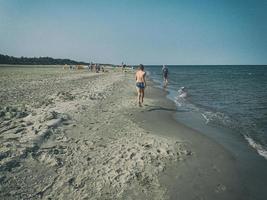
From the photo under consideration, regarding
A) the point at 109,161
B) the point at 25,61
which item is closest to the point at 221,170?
the point at 109,161

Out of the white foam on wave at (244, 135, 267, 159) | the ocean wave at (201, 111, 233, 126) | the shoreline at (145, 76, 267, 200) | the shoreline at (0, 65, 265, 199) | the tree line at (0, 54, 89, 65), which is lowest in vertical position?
the tree line at (0, 54, 89, 65)

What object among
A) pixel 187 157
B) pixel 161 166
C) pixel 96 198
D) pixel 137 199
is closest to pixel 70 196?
pixel 96 198

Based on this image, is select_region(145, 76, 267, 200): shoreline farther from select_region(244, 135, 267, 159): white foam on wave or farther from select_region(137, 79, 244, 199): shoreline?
select_region(244, 135, 267, 159): white foam on wave

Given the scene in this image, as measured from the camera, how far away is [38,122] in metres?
7.84

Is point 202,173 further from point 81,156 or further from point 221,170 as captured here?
point 81,156

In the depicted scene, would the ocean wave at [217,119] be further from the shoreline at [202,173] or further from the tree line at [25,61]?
the tree line at [25,61]

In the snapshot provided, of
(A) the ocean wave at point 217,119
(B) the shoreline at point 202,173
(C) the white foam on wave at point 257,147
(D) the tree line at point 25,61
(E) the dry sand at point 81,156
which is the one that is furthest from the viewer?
(D) the tree line at point 25,61

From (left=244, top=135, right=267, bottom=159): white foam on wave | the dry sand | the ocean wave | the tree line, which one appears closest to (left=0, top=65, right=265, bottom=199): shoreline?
the dry sand

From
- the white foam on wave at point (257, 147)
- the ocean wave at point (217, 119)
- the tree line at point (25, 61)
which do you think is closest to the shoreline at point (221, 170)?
the white foam on wave at point (257, 147)

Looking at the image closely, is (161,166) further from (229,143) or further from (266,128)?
(266,128)

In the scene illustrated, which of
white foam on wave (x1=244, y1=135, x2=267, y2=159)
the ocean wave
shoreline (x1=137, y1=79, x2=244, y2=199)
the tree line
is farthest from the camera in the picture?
the tree line

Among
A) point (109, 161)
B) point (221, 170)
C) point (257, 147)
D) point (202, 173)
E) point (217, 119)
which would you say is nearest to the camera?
point (202, 173)

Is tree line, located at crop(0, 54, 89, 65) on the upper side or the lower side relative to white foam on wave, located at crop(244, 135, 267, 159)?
lower

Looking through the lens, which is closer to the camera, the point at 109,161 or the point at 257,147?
the point at 109,161
